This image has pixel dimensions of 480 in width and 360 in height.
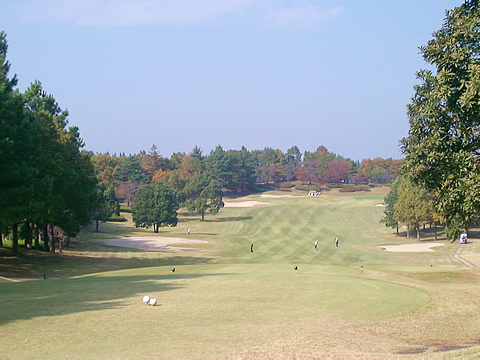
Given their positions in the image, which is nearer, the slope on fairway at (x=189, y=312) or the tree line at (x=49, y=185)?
the slope on fairway at (x=189, y=312)

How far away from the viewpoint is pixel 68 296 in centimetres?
1934

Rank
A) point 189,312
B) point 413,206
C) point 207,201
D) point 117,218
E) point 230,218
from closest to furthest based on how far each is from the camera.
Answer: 1. point 189,312
2. point 413,206
3. point 117,218
4. point 230,218
5. point 207,201

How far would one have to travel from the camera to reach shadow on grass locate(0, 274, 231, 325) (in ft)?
52.5

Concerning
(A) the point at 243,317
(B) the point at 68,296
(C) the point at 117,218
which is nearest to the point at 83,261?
(B) the point at 68,296

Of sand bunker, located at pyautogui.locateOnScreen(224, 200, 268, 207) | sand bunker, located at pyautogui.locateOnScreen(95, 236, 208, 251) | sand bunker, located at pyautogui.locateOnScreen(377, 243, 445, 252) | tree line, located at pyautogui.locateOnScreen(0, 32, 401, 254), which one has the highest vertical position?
tree line, located at pyautogui.locateOnScreen(0, 32, 401, 254)

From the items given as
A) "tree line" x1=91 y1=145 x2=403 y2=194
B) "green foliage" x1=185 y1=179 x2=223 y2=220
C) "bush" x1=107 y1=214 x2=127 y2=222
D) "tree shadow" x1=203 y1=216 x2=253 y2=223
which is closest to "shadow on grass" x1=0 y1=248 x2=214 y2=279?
"bush" x1=107 y1=214 x2=127 y2=222

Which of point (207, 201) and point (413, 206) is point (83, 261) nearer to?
point (413, 206)

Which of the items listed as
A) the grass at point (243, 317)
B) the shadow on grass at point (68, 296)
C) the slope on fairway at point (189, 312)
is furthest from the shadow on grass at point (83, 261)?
the slope on fairway at point (189, 312)

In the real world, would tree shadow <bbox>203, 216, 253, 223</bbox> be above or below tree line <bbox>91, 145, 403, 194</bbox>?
below

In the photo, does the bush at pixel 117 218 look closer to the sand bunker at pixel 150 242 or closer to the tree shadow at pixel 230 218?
the tree shadow at pixel 230 218

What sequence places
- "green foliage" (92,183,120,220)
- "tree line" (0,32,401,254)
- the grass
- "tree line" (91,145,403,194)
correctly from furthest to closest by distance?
1. "tree line" (91,145,403,194)
2. "green foliage" (92,183,120,220)
3. "tree line" (0,32,401,254)
4. the grass

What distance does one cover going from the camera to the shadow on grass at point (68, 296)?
16.0 metres

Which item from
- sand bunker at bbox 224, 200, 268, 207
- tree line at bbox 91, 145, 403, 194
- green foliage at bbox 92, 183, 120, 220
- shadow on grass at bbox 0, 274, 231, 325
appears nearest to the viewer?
shadow on grass at bbox 0, 274, 231, 325

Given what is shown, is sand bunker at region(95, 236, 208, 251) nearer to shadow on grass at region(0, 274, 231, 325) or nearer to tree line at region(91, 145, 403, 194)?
shadow on grass at region(0, 274, 231, 325)
